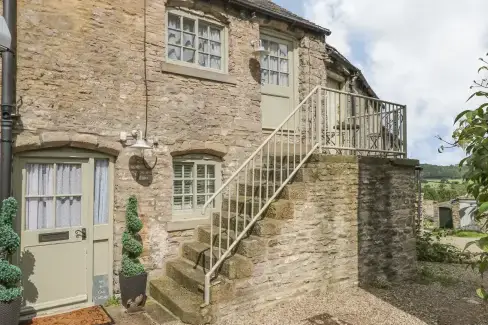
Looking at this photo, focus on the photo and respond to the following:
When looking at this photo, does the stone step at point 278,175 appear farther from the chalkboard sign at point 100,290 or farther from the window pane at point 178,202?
the chalkboard sign at point 100,290

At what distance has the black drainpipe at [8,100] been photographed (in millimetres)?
4652

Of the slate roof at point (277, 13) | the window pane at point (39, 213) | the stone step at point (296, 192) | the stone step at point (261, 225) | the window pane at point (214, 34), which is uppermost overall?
the slate roof at point (277, 13)

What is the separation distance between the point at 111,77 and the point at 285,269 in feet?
13.5

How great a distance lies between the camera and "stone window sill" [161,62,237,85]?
245 inches

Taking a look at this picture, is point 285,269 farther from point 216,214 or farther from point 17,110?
point 17,110

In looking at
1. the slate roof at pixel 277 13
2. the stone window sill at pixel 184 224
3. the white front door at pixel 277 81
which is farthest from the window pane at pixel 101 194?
the slate roof at pixel 277 13

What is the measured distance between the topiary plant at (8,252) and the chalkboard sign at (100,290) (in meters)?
1.26

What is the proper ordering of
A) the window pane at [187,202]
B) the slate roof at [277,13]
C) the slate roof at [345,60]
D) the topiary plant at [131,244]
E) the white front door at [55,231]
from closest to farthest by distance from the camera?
1. the white front door at [55,231]
2. the topiary plant at [131,244]
3. the window pane at [187,202]
4. the slate roof at [277,13]
5. the slate roof at [345,60]

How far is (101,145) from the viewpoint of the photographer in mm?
5539

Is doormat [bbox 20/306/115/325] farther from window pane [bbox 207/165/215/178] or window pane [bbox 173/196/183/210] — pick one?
window pane [bbox 207/165/215/178]

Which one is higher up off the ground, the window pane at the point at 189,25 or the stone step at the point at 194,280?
the window pane at the point at 189,25

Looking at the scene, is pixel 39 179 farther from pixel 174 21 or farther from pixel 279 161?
pixel 279 161

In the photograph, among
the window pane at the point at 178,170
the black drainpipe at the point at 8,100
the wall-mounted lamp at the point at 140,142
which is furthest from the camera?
the window pane at the point at 178,170

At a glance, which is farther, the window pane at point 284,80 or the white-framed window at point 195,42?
the window pane at point 284,80
